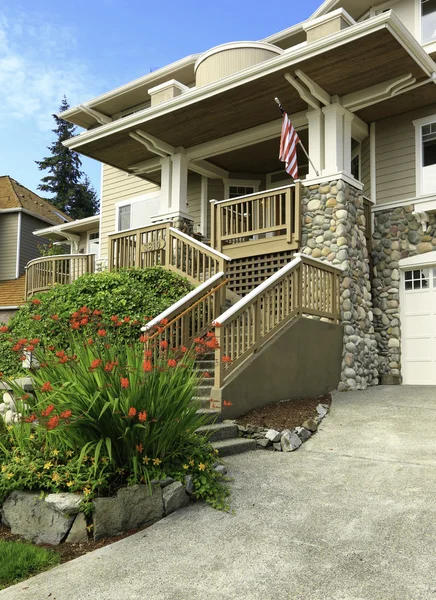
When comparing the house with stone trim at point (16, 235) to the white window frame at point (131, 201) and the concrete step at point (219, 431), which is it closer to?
the white window frame at point (131, 201)

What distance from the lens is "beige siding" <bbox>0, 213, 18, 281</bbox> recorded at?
23.2 m

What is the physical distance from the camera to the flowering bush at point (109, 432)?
4477 millimetres

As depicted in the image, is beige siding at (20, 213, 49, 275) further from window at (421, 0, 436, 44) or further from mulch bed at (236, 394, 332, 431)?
mulch bed at (236, 394, 332, 431)

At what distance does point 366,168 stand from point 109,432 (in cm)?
967

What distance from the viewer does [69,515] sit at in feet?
14.2

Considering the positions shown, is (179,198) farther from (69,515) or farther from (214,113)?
(69,515)

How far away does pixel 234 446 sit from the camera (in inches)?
241

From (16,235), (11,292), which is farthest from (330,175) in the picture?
(16,235)

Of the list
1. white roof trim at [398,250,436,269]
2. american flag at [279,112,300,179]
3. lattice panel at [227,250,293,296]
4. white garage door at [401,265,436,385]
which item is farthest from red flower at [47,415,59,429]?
white roof trim at [398,250,436,269]

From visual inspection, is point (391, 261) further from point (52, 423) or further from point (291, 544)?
point (52, 423)

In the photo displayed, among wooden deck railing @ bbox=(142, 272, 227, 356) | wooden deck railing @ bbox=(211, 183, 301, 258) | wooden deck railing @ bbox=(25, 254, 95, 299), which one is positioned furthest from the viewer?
wooden deck railing @ bbox=(25, 254, 95, 299)

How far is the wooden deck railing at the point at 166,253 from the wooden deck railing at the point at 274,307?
1747 mm

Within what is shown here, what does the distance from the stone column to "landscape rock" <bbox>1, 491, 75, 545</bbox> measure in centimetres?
641

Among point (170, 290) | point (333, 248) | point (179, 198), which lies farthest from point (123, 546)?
point (179, 198)
